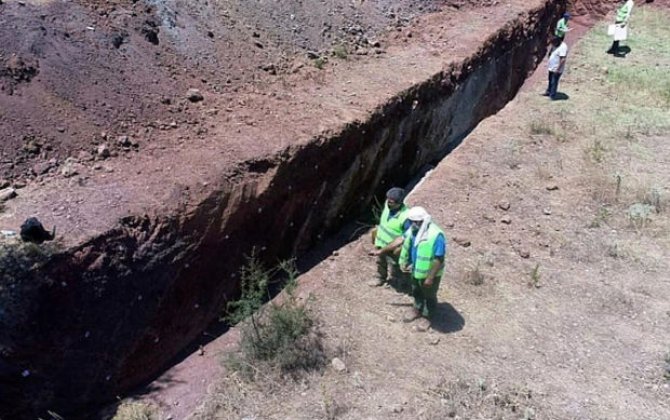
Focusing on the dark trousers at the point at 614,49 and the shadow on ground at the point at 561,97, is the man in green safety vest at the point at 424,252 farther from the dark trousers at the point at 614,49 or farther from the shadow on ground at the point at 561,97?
the dark trousers at the point at 614,49

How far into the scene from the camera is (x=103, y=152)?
6.80 metres

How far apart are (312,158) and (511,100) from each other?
652cm

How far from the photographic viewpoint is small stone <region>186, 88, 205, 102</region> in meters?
7.78

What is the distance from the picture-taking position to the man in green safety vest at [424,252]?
644 centimetres

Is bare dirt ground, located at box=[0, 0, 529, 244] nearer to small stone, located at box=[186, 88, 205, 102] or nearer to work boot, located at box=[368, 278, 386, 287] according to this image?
small stone, located at box=[186, 88, 205, 102]

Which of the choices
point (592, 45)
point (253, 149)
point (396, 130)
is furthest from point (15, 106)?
point (592, 45)

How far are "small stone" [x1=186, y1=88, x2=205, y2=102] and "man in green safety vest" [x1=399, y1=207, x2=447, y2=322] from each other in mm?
2888

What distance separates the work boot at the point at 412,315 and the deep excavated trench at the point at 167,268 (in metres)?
1.59

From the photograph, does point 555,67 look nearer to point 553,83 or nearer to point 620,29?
point 553,83

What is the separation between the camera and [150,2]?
28.3 ft

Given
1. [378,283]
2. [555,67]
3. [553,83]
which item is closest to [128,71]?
[378,283]

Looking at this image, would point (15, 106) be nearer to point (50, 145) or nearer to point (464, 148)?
point (50, 145)

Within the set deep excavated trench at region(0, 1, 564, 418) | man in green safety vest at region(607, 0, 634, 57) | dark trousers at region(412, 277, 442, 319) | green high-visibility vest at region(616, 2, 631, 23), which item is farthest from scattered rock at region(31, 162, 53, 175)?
green high-visibility vest at region(616, 2, 631, 23)

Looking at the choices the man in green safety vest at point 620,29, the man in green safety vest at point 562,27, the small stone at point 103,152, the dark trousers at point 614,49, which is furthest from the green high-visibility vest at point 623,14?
the small stone at point 103,152
